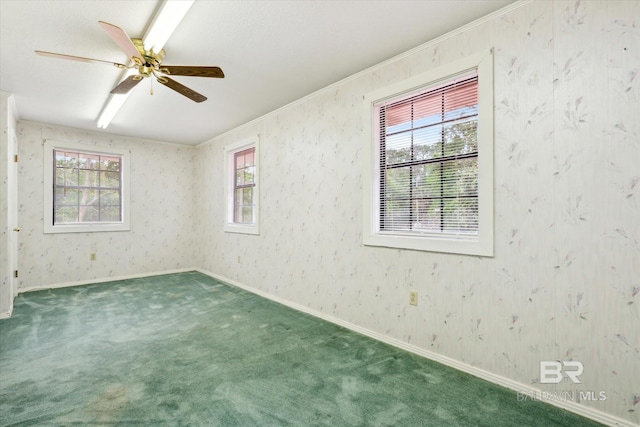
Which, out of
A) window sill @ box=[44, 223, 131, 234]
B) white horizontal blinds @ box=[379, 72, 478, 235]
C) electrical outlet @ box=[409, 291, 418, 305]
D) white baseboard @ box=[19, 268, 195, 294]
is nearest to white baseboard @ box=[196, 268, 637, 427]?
electrical outlet @ box=[409, 291, 418, 305]

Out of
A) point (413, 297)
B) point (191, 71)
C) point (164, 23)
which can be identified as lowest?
point (413, 297)

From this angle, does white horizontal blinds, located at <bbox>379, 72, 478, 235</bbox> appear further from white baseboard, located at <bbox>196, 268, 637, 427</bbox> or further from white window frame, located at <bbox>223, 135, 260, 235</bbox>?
white window frame, located at <bbox>223, 135, 260, 235</bbox>

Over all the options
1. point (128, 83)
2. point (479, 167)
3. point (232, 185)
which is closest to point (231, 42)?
point (128, 83)

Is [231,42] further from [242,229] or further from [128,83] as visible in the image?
[242,229]

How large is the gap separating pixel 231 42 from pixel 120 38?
2.54 feet

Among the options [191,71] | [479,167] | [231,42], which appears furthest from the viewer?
[231,42]

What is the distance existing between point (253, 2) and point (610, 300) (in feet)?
8.92

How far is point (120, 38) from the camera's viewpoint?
1.90 m

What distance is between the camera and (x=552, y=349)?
6.00 feet

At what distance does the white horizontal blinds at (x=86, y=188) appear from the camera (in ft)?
15.7

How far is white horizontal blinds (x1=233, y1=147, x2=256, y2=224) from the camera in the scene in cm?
473

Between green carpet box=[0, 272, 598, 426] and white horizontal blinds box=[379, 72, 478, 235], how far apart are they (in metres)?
1.11

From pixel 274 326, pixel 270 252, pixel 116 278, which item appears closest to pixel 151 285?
pixel 116 278

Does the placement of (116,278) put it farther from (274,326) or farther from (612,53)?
(612,53)
